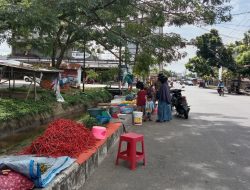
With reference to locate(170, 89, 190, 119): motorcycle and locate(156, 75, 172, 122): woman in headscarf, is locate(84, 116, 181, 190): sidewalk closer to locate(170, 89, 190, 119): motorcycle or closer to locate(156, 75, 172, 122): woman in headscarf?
locate(156, 75, 172, 122): woman in headscarf

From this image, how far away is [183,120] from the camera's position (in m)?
14.2

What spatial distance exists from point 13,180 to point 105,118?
587cm

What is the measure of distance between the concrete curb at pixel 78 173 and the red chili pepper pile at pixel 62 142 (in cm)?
26

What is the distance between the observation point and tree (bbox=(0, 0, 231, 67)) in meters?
11.0

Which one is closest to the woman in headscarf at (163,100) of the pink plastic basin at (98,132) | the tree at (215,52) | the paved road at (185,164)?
the paved road at (185,164)

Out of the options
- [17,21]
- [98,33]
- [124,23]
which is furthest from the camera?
[124,23]

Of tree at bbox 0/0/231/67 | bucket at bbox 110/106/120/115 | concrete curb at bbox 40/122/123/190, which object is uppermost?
tree at bbox 0/0/231/67

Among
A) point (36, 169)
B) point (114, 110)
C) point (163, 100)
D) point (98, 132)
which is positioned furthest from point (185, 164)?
point (163, 100)

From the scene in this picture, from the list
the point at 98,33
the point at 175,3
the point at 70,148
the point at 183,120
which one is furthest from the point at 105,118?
the point at 98,33

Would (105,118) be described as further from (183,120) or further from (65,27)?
(65,27)

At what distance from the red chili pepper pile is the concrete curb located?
0.85 feet

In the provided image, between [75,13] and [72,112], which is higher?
[75,13]

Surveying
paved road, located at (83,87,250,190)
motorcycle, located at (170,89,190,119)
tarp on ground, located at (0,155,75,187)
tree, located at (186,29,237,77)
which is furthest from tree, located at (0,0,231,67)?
tree, located at (186,29,237,77)

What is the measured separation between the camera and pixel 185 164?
701 cm
